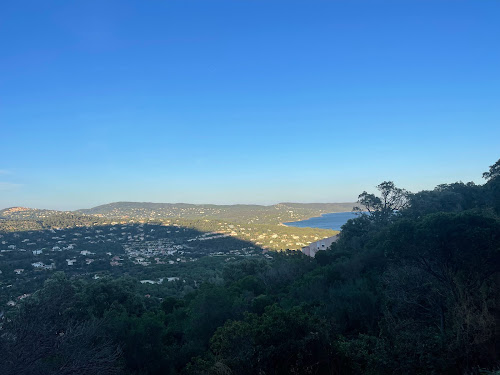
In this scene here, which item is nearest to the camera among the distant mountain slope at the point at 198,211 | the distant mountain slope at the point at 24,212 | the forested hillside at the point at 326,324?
the forested hillside at the point at 326,324

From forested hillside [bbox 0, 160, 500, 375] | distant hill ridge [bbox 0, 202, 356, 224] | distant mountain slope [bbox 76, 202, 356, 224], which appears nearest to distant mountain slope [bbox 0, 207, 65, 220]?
distant hill ridge [bbox 0, 202, 356, 224]

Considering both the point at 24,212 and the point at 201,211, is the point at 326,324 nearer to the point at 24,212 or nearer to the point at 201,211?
the point at 24,212

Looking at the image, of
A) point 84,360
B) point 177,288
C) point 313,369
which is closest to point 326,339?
point 313,369

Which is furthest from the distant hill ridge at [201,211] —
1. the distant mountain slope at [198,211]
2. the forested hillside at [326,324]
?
the forested hillside at [326,324]

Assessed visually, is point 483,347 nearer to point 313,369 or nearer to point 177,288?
point 313,369

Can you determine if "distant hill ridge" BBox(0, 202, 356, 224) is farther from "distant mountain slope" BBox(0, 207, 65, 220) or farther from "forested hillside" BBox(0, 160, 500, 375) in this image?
"forested hillside" BBox(0, 160, 500, 375)

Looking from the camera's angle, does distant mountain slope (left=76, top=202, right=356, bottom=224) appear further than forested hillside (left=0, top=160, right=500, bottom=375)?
Yes

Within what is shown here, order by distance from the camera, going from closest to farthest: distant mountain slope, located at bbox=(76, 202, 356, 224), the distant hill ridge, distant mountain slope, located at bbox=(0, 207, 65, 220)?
distant mountain slope, located at bbox=(0, 207, 65, 220), the distant hill ridge, distant mountain slope, located at bbox=(76, 202, 356, 224)

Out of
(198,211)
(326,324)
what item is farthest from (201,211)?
(326,324)

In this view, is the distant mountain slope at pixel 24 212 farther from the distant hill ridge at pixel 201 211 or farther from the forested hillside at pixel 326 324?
the forested hillside at pixel 326 324

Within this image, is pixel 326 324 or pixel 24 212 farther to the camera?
pixel 24 212
